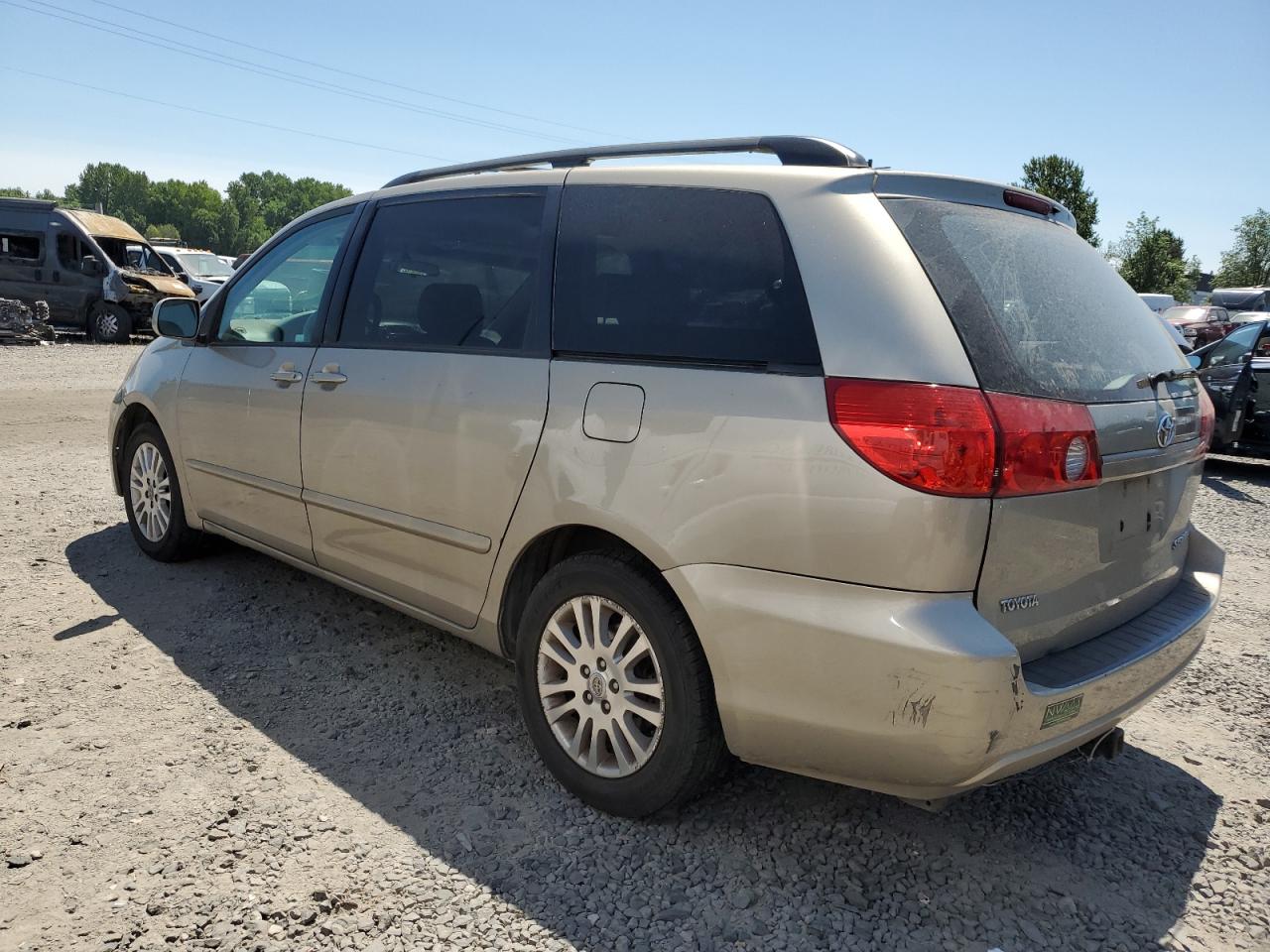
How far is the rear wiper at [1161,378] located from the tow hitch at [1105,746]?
3.22 ft

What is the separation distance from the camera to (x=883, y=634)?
7.48 ft

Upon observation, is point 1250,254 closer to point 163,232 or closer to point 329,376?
point 329,376

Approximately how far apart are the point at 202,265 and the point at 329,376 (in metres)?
24.0

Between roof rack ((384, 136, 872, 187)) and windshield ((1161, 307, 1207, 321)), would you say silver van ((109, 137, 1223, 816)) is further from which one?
windshield ((1161, 307, 1207, 321))

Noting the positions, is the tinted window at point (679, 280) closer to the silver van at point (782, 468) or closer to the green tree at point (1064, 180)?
the silver van at point (782, 468)

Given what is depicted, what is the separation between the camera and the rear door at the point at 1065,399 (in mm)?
2371

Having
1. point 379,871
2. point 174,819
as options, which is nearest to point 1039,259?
point 379,871

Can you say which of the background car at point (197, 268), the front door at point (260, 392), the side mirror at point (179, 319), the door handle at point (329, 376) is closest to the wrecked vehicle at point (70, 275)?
the background car at point (197, 268)

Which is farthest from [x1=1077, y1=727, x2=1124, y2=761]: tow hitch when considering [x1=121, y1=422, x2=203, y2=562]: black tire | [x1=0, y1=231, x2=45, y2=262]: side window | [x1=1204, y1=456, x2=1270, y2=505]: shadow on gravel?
[x1=0, y1=231, x2=45, y2=262]: side window

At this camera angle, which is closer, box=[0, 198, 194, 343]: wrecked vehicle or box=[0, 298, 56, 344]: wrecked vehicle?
box=[0, 298, 56, 344]: wrecked vehicle

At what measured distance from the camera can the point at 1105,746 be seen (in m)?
2.81

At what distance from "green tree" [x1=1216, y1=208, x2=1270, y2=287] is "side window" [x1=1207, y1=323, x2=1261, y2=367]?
7694 centimetres

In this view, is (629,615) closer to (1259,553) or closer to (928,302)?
(928,302)

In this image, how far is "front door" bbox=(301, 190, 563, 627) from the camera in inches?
125
